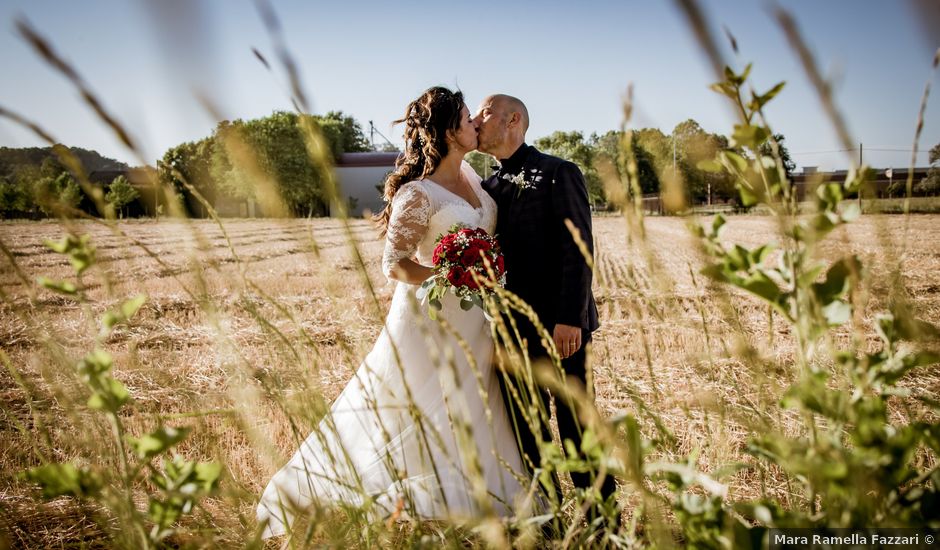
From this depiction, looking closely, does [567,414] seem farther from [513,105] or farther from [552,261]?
[513,105]

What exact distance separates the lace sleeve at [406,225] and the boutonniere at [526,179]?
0.53 m

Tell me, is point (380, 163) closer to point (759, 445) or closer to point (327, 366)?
point (327, 366)

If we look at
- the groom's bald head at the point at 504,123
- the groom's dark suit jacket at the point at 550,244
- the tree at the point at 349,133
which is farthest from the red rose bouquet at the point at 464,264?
the tree at the point at 349,133

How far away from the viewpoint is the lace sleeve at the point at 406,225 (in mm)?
2977

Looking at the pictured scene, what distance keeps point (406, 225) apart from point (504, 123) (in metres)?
0.89

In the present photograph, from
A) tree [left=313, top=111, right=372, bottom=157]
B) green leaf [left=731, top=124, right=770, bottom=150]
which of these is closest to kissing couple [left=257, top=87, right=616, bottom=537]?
green leaf [left=731, top=124, right=770, bottom=150]

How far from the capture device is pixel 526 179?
A: 9.48 feet

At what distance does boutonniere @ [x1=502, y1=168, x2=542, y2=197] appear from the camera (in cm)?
281

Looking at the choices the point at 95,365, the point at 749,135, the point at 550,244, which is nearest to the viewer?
the point at 749,135

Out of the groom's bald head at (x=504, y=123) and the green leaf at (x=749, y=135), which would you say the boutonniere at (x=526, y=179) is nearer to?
the groom's bald head at (x=504, y=123)

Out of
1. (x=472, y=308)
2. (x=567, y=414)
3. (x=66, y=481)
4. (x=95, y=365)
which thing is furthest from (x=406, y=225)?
(x=66, y=481)

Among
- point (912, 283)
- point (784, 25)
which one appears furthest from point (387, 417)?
point (912, 283)

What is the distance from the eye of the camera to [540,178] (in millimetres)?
2791

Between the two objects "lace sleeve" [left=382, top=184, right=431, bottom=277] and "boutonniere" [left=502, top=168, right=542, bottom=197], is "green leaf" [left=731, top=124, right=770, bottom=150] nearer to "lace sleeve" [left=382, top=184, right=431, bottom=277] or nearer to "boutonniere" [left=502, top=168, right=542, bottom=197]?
"boutonniere" [left=502, top=168, right=542, bottom=197]
